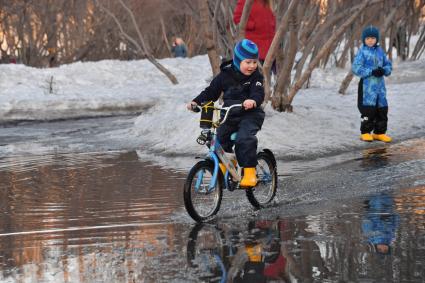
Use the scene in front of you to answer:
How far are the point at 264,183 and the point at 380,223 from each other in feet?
5.68

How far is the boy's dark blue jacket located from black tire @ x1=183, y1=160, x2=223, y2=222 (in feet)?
2.45

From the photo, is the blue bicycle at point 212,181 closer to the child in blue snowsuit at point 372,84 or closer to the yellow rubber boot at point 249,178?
the yellow rubber boot at point 249,178

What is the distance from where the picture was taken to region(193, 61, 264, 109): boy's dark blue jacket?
859 centimetres

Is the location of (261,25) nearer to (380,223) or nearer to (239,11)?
(239,11)

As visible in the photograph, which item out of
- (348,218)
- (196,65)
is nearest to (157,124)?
(348,218)

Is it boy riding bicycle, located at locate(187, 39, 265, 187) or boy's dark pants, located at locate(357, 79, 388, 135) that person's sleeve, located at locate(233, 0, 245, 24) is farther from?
boy riding bicycle, located at locate(187, 39, 265, 187)

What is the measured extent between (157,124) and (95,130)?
1911mm

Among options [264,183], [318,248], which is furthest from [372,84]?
[318,248]

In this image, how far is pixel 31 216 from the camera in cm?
854

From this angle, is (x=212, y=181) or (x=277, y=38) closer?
(x=212, y=181)

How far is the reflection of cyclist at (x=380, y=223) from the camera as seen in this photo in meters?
6.59

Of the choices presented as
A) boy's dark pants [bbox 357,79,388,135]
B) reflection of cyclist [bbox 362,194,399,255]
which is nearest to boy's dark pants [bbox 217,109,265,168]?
reflection of cyclist [bbox 362,194,399,255]

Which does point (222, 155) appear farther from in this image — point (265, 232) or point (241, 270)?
point (241, 270)

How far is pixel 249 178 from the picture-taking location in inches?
332
